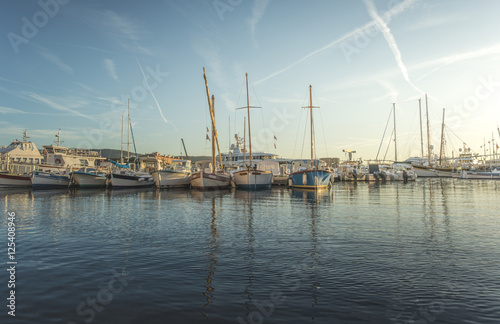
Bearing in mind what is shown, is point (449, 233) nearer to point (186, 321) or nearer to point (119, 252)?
point (186, 321)

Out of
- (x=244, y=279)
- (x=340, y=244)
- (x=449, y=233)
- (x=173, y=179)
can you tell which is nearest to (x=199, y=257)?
(x=244, y=279)

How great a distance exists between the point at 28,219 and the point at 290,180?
38.3 m

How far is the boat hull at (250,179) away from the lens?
4753 cm

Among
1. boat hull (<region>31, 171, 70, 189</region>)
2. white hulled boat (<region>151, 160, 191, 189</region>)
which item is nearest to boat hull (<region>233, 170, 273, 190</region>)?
white hulled boat (<region>151, 160, 191, 189</region>)

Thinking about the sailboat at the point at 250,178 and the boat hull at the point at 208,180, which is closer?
the sailboat at the point at 250,178

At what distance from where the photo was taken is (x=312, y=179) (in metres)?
45.5

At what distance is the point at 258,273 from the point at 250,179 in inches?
1525

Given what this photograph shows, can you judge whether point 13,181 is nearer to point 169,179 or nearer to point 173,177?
point 169,179

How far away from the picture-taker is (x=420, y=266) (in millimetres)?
9492

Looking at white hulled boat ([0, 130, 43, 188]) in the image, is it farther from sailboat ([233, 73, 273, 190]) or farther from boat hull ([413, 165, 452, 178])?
boat hull ([413, 165, 452, 178])

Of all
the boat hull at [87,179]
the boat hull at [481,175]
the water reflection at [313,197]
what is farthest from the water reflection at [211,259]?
the boat hull at [481,175]

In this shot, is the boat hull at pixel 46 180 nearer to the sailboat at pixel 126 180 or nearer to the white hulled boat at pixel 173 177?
the sailboat at pixel 126 180

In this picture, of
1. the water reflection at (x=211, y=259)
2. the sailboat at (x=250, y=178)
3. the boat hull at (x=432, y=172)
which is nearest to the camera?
the water reflection at (x=211, y=259)

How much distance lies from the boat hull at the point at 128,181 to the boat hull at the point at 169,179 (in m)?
4.07
